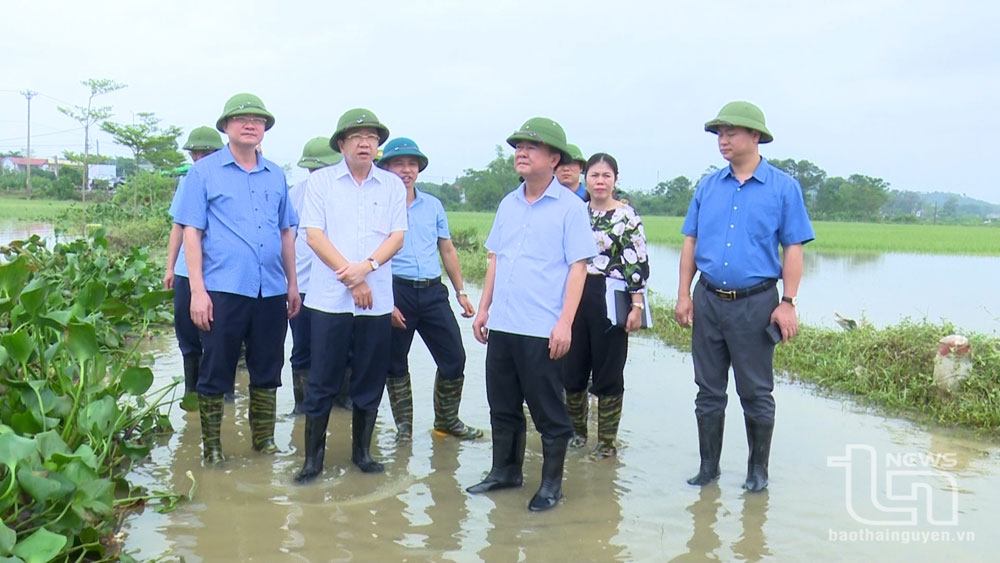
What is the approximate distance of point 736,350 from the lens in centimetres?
420

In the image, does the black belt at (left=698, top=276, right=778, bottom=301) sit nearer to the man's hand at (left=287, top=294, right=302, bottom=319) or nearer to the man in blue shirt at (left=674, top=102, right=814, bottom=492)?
the man in blue shirt at (left=674, top=102, right=814, bottom=492)

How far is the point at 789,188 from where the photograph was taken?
13.6ft

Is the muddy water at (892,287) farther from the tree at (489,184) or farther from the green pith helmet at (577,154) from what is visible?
the tree at (489,184)

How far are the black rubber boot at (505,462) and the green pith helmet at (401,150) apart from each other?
1688 millimetres

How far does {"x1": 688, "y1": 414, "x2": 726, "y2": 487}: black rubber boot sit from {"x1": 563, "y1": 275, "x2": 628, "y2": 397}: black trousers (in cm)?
56

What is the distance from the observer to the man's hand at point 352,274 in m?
4.07

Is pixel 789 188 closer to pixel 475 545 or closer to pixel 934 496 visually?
pixel 934 496

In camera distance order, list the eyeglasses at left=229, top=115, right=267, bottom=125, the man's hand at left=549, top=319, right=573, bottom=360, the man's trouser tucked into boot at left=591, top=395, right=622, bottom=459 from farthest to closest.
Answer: the man's trouser tucked into boot at left=591, top=395, right=622, bottom=459 → the eyeglasses at left=229, top=115, right=267, bottom=125 → the man's hand at left=549, top=319, right=573, bottom=360

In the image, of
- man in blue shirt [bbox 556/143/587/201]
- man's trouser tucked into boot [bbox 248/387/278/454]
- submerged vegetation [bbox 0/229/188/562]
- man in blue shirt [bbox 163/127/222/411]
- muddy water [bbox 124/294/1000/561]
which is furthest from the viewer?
man in blue shirt [bbox 556/143/587/201]

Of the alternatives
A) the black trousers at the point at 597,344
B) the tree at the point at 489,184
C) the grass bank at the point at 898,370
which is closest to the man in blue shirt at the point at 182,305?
the black trousers at the point at 597,344

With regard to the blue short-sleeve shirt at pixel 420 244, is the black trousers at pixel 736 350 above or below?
below

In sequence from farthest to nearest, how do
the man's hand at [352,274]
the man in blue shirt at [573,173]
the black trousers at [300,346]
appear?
the black trousers at [300,346]
the man in blue shirt at [573,173]
the man's hand at [352,274]

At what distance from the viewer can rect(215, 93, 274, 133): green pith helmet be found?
4270 millimetres

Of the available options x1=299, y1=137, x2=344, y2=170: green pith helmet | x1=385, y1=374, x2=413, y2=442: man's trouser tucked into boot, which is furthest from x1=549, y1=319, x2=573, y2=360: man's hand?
x1=299, y1=137, x2=344, y2=170: green pith helmet
